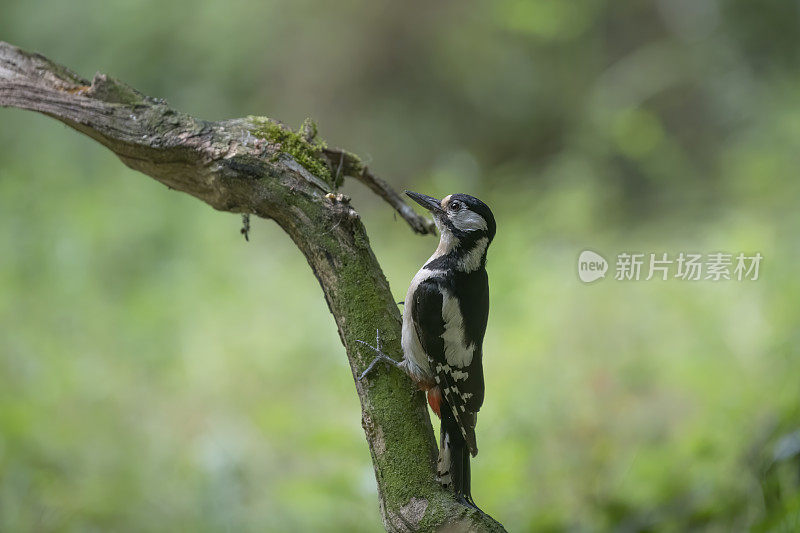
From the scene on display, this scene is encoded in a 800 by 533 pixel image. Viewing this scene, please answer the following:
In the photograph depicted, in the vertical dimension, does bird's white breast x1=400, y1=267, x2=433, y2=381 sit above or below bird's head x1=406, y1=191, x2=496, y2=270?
below

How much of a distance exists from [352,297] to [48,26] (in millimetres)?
8204

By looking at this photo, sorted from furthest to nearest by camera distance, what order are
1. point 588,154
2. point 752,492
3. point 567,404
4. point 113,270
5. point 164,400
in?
point 588,154 < point 113,270 < point 164,400 < point 567,404 < point 752,492

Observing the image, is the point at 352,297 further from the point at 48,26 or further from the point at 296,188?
the point at 48,26

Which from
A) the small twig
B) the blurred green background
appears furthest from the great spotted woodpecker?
the blurred green background

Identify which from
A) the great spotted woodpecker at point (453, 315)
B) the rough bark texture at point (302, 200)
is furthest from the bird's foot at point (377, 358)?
the great spotted woodpecker at point (453, 315)

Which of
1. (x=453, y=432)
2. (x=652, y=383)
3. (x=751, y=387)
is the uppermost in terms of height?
(x=652, y=383)

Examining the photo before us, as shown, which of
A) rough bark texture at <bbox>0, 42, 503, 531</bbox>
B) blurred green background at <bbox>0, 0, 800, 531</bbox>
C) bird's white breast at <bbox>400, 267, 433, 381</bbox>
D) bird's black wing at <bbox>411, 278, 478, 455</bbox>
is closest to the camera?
rough bark texture at <bbox>0, 42, 503, 531</bbox>

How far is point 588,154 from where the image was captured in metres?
7.47

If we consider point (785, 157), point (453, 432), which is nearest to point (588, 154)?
point (785, 157)

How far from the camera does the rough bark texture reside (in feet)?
6.68

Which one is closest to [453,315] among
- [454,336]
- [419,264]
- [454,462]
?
[454,336]

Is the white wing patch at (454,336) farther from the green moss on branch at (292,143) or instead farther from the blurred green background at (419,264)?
the blurred green background at (419,264)

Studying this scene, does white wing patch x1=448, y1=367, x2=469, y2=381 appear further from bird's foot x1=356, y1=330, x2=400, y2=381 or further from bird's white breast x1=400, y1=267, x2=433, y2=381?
bird's foot x1=356, y1=330, x2=400, y2=381

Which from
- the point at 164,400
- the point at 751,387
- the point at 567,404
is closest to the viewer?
the point at 751,387
